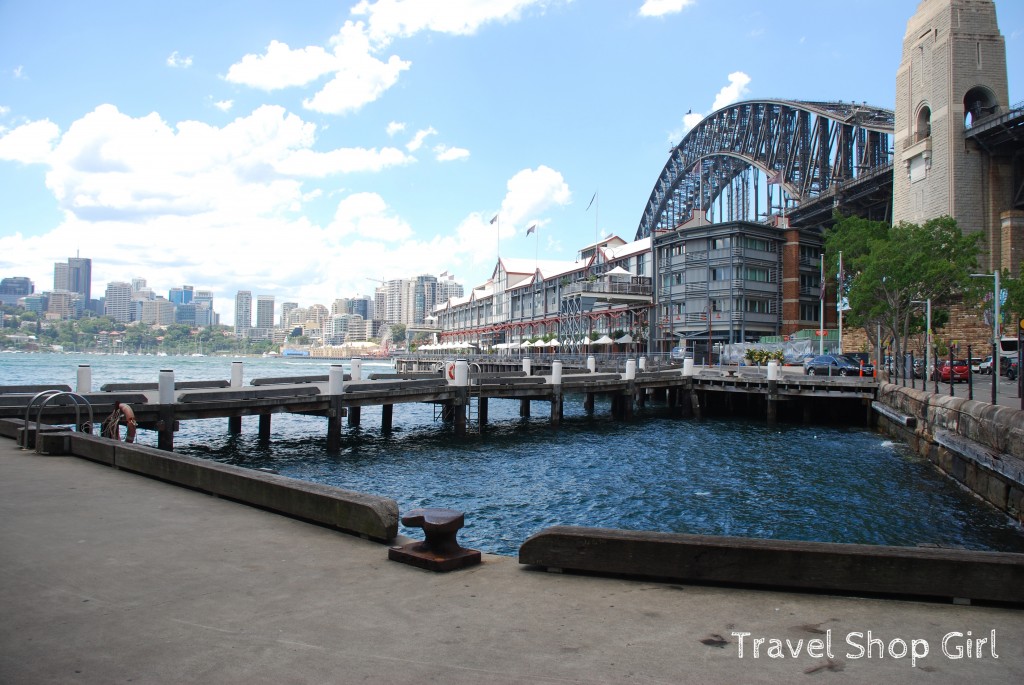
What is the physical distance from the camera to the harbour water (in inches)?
722

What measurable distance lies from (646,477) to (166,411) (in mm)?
17073

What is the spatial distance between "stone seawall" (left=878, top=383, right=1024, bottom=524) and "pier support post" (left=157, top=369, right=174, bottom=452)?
2516cm

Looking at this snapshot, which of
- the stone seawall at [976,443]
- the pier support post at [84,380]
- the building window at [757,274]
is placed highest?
the building window at [757,274]

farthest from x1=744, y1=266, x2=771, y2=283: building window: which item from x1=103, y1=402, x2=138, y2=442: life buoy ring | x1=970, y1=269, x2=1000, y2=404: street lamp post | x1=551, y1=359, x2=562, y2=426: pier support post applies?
x1=103, y1=402, x2=138, y2=442: life buoy ring

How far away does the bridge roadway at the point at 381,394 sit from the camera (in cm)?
2477

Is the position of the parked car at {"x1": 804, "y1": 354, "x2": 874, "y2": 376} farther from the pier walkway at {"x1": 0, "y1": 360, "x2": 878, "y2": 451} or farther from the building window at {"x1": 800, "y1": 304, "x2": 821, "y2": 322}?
the building window at {"x1": 800, "y1": 304, "x2": 821, "y2": 322}

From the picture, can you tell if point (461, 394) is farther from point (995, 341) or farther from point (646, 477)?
point (995, 341)

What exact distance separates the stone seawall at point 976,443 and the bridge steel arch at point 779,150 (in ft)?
195

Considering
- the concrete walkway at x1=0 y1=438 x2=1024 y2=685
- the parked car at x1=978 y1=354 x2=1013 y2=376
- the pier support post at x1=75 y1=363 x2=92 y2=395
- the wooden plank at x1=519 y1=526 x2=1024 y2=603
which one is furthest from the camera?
the parked car at x1=978 y1=354 x2=1013 y2=376

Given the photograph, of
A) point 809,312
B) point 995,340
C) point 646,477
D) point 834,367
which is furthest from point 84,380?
point 809,312

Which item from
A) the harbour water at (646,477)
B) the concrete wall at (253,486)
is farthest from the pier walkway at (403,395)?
the harbour water at (646,477)

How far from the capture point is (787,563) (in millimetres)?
6922

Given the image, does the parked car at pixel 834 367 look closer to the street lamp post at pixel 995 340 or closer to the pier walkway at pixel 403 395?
the pier walkway at pixel 403 395

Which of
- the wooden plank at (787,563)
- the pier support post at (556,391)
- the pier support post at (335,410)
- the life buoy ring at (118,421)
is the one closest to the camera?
the wooden plank at (787,563)
